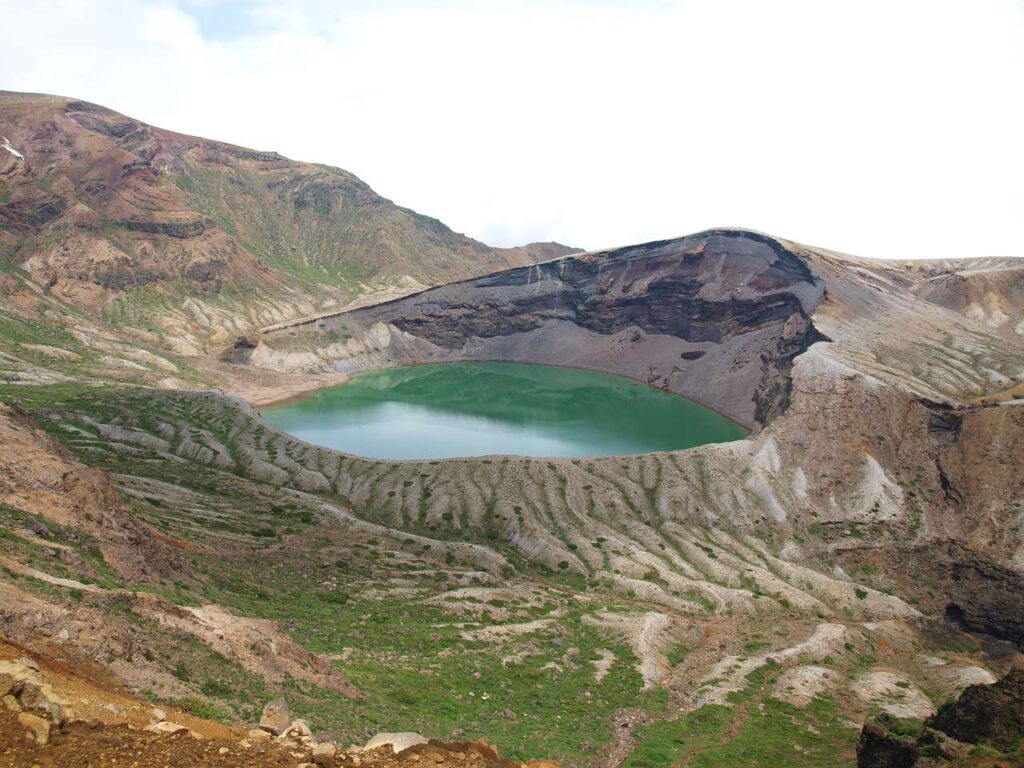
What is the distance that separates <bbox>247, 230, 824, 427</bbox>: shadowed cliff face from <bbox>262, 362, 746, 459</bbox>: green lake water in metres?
7.67

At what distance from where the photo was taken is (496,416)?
133 meters

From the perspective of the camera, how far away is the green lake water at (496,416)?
10606 cm

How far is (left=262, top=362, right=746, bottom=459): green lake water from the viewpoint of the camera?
106062 millimetres

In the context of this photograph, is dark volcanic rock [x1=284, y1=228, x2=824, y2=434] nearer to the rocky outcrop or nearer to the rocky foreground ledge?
the rocky outcrop

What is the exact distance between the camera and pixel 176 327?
162875 millimetres

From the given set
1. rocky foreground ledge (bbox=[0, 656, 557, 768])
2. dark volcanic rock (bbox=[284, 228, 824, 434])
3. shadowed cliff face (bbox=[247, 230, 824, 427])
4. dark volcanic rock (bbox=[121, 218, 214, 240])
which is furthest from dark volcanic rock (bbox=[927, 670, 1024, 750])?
dark volcanic rock (bbox=[121, 218, 214, 240])

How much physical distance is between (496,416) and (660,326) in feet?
218

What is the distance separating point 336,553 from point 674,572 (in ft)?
101

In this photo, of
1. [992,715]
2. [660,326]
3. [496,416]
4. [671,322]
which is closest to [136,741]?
[992,715]

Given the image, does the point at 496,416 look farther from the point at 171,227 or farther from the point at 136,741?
the point at 136,741

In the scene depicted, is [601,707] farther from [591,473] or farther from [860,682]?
[591,473]

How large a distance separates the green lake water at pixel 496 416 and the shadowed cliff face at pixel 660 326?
25.2 feet

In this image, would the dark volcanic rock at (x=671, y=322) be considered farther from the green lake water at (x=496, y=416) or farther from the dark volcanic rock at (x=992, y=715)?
the dark volcanic rock at (x=992, y=715)

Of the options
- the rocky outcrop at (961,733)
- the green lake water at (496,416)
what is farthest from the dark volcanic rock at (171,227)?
the rocky outcrop at (961,733)
